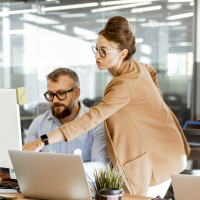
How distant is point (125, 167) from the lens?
1.66 meters

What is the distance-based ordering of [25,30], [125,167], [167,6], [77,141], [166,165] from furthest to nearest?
[167,6], [25,30], [77,141], [166,165], [125,167]

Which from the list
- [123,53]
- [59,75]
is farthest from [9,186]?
[123,53]

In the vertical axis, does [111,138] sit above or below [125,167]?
above

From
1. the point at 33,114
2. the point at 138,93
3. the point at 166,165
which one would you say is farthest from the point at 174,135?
the point at 33,114

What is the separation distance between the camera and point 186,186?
1.06 metres

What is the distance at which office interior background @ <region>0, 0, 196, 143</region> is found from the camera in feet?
15.4

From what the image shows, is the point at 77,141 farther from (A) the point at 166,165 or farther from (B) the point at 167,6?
(B) the point at 167,6

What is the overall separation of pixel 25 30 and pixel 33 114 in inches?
50.1

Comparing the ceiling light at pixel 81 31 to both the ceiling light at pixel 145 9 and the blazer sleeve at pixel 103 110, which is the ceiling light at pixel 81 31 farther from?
→ the blazer sleeve at pixel 103 110

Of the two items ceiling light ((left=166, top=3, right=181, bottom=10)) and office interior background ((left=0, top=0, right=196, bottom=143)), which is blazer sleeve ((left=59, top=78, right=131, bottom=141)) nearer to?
office interior background ((left=0, top=0, right=196, bottom=143))

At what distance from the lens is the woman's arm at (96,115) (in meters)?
1.45

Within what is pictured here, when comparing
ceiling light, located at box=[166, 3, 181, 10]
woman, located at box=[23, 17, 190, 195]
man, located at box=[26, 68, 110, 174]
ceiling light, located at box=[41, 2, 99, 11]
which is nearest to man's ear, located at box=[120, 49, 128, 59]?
woman, located at box=[23, 17, 190, 195]

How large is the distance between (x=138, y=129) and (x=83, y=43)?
3421 mm

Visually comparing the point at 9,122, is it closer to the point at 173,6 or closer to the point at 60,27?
the point at 60,27
